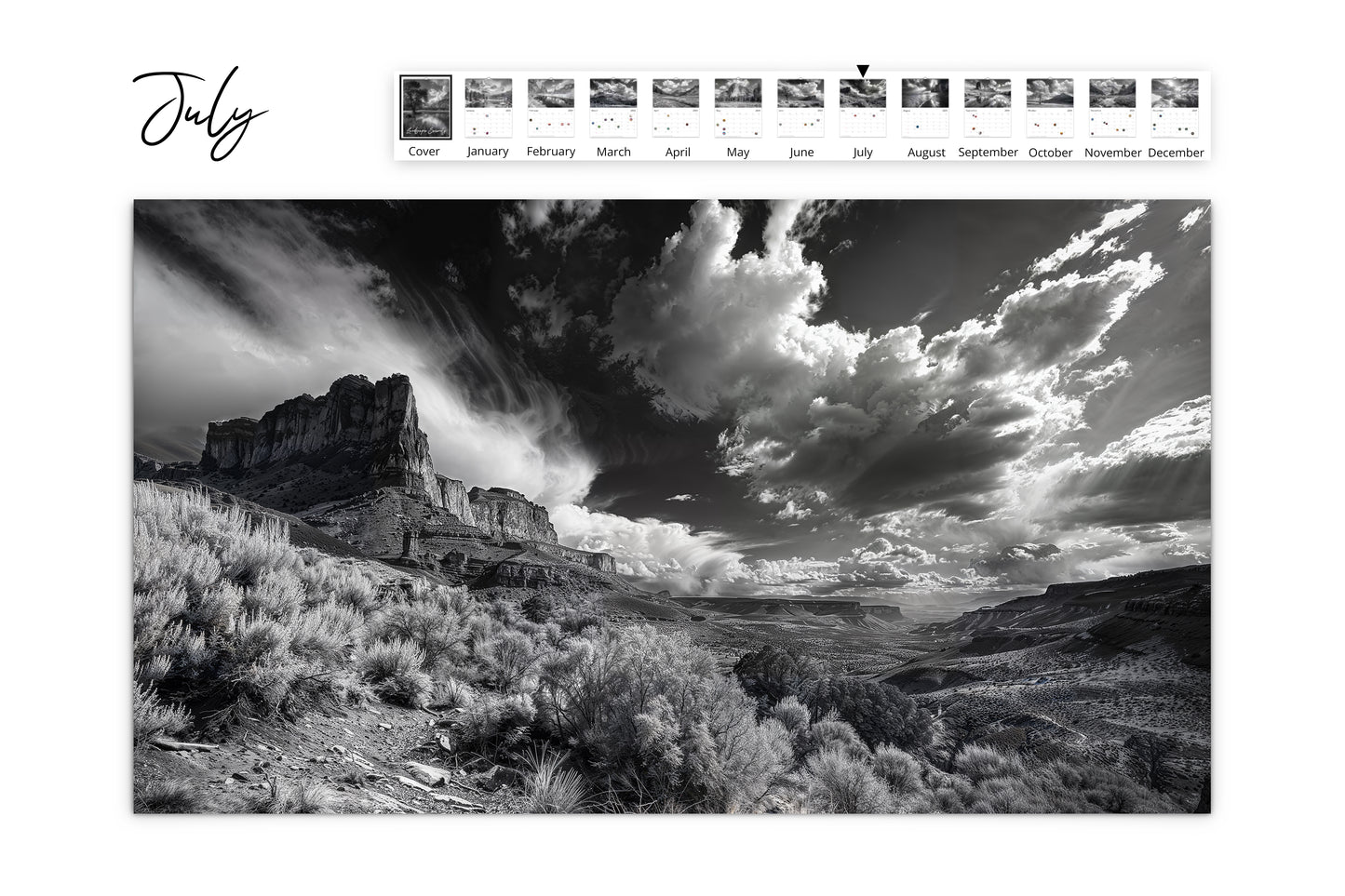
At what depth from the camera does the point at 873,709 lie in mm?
3545

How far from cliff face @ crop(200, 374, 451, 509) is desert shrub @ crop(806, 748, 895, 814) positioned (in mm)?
2869

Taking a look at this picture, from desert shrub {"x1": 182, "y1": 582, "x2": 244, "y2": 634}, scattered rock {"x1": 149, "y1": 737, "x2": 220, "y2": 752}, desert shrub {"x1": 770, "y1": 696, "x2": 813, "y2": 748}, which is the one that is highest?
desert shrub {"x1": 182, "y1": 582, "x2": 244, "y2": 634}

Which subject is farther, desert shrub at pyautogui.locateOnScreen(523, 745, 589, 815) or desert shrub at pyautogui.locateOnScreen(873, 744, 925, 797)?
desert shrub at pyautogui.locateOnScreen(873, 744, 925, 797)
